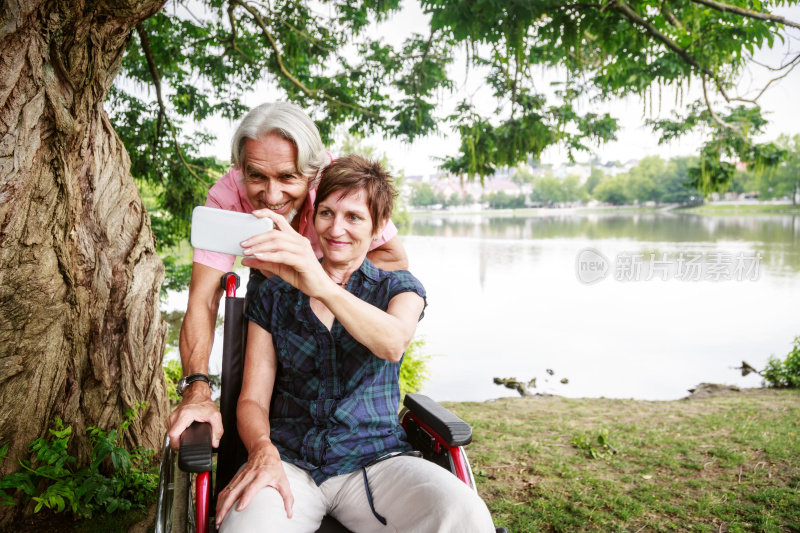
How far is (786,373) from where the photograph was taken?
21.5 ft

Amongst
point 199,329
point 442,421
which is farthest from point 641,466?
point 199,329

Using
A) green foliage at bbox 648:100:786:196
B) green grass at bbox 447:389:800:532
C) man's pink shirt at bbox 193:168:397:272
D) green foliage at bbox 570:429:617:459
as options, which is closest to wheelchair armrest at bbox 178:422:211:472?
man's pink shirt at bbox 193:168:397:272

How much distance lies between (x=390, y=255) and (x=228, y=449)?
0.94 meters

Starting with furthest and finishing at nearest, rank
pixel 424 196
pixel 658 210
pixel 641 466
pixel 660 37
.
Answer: pixel 424 196
pixel 658 210
pixel 641 466
pixel 660 37

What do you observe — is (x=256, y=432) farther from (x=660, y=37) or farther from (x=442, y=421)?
(x=660, y=37)

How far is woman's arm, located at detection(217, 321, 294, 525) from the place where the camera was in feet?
4.47

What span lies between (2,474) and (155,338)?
0.79 m

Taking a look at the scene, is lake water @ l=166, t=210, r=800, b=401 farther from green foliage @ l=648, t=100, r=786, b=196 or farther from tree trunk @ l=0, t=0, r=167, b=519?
green foliage @ l=648, t=100, r=786, b=196

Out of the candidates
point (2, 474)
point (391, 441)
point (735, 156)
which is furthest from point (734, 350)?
point (2, 474)

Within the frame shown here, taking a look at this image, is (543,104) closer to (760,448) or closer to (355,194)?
(760,448)

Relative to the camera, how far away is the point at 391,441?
1.62 m

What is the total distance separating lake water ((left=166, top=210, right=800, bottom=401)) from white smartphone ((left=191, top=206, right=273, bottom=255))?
2.55 m

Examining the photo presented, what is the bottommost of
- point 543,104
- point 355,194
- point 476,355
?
point 476,355

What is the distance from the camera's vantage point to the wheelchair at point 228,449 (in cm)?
134
